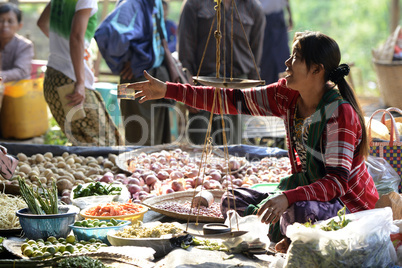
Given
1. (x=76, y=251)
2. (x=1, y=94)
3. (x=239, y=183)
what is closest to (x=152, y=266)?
(x=76, y=251)

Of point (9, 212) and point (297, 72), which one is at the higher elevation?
point (297, 72)

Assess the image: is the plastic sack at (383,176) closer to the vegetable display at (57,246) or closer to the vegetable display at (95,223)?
the vegetable display at (95,223)

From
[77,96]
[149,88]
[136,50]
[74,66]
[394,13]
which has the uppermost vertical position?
[394,13]

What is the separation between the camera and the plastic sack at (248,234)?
2285 mm

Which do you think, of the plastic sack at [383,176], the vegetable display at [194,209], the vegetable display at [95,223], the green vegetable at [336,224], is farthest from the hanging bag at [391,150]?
the vegetable display at [95,223]

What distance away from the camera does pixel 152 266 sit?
199 cm

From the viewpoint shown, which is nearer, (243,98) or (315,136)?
(315,136)

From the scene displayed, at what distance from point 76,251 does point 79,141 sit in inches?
89.7

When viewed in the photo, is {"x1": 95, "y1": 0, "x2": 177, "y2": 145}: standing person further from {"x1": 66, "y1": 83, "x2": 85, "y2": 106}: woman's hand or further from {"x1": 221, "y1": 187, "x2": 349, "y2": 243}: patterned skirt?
{"x1": 221, "y1": 187, "x2": 349, "y2": 243}: patterned skirt

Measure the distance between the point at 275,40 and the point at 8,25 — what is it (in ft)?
10.2

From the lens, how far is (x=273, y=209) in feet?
6.88

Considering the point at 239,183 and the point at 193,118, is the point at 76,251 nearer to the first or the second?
the point at 239,183

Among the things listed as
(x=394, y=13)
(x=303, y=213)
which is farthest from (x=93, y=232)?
(x=394, y=13)

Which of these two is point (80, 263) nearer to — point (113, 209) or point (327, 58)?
point (113, 209)
